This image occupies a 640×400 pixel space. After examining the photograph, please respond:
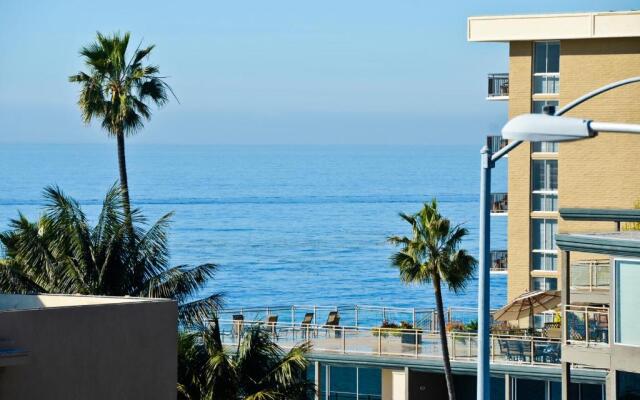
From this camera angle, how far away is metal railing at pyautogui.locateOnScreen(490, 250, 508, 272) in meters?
51.5

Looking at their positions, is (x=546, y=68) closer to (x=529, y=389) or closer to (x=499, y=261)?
(x=499, y=261)

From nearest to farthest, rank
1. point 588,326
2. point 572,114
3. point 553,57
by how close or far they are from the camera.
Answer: point 588,326 → point 553,57 → point 572,114

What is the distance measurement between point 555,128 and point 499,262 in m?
41.5

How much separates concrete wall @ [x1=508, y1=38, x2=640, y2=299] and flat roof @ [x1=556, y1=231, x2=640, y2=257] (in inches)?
783

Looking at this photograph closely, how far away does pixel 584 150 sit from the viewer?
4791 cm

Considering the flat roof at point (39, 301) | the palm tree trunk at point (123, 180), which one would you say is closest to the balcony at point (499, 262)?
the palm tree trunk at point (123, 180)

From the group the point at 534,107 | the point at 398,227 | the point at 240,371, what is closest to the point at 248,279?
the point at 398,227

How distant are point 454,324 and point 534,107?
11.0 metres

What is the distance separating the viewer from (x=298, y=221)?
554 feet

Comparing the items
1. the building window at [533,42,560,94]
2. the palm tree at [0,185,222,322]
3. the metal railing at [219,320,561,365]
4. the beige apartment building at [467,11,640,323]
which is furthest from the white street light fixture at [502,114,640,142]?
the building window at [533,42,560,94]

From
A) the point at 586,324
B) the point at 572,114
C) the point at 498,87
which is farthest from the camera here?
the point at 498,87

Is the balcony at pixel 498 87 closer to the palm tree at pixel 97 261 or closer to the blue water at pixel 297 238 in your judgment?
the palm tree at pixel 97 261

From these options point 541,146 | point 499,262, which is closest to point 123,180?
point 541,146

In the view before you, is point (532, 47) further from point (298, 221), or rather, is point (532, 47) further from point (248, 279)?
point (298, 221)
